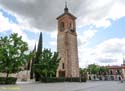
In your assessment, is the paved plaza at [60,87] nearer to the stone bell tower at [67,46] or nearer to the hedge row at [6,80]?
the hedge row at [6,80]

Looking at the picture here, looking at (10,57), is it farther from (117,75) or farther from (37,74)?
(117,75)

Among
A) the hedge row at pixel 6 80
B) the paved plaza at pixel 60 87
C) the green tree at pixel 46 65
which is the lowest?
the paved plaza at pixel 60 87

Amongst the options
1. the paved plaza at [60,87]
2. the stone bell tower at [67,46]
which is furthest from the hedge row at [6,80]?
the stone bell tower at [67,46]

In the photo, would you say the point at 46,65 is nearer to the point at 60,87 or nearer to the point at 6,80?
the point at 6,80

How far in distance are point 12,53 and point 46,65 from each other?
11179mm

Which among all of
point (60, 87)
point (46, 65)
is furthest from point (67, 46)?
point (60, 87)

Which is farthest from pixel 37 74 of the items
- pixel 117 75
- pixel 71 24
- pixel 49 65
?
pixel 117 75

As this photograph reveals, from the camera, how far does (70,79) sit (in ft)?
163

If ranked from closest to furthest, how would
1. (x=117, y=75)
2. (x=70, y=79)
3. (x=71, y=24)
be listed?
(x=70, y=79) → (x=71, y=24) → (x=117, y=75)

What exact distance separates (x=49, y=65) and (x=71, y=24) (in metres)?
23.6

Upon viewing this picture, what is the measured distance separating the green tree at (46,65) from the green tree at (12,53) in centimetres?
870

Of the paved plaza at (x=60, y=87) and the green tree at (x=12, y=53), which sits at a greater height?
the green tree at (x=12, y=53)

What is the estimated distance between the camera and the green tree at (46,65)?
135 ft

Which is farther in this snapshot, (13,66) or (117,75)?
(117,75)
